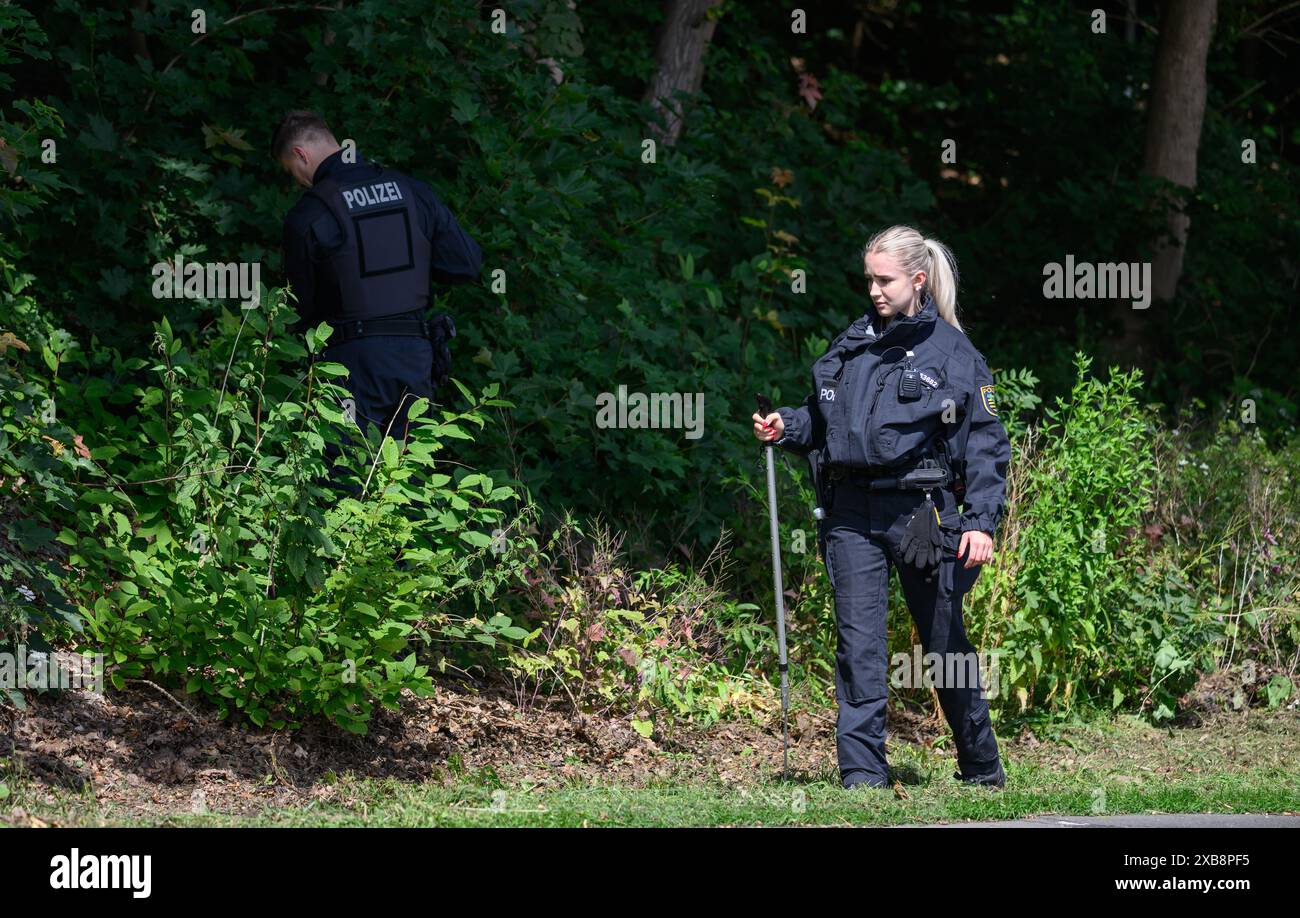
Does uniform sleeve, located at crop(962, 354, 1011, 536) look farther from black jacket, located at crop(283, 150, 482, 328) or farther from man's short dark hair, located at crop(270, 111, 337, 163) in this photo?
man's short dark hair, located at crop(270, 111, 337, 163)

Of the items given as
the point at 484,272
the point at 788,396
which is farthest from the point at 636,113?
the point at 484,272

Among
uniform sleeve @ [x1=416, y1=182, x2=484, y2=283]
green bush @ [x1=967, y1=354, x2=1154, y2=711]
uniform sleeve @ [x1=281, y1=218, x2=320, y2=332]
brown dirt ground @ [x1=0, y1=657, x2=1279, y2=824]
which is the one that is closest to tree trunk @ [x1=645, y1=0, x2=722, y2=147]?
uniform sleeve @ [x1=416, y1=182, x2=484, y2=283]

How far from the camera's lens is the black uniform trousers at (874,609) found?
609cm

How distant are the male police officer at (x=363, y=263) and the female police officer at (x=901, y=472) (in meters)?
1.82

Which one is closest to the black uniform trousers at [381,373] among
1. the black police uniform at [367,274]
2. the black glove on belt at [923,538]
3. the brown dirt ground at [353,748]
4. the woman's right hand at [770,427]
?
the black police uniform at [367,274]

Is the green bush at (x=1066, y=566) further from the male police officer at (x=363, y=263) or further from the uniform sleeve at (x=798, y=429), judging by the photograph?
the male police officer at (x=363, y=263)

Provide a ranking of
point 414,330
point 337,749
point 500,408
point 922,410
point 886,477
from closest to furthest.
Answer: point 922,410, point 886,477, point 337,749, point 414,330, point 500,408

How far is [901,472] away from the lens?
6.03m

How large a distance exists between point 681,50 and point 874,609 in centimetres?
764

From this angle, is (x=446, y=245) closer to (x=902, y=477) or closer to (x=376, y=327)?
(x=376, y=327)

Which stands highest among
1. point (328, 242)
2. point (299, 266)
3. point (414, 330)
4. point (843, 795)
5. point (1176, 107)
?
point (1176, 107)

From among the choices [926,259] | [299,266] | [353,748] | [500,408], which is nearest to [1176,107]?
[500,408]

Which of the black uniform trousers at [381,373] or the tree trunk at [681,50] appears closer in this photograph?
the black uniform trousers at [381,373]

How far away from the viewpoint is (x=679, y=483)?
8914 millimetres
